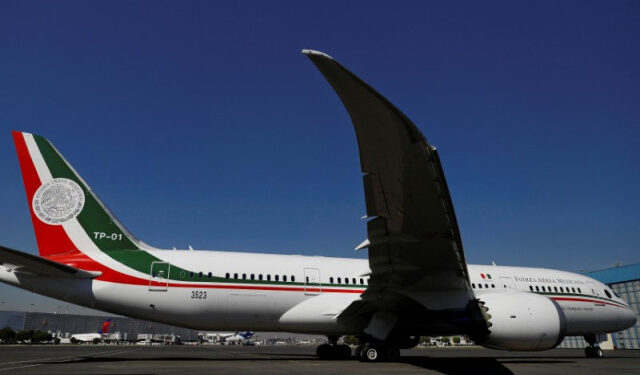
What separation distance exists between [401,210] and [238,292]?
643 cm

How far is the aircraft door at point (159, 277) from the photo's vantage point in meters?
11.9

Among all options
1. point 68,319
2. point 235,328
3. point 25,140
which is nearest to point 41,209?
point 25,140

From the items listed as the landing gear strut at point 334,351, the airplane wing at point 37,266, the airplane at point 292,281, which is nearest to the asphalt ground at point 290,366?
the landing gear strut at point 334,351

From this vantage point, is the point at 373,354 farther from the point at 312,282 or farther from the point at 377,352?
the point at 312,282

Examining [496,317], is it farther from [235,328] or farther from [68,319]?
[68,319]

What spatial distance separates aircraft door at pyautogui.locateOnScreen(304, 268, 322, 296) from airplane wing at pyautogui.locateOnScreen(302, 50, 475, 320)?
4.58ft

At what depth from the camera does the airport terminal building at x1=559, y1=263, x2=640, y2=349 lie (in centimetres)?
3478

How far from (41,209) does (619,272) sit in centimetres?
4303

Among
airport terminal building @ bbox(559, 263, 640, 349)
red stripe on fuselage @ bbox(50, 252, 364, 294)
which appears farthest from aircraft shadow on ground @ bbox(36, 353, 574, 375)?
airport terminal building @ bbox(559, 263, 640, 349)

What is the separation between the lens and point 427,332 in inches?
470

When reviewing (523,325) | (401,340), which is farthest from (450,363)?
A: (523,325)

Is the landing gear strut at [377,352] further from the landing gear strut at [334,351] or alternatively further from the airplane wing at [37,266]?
the airplane wing at [37,266]

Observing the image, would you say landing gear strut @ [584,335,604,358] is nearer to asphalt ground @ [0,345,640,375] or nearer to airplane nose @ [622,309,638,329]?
airplane nose @ [622,309,638,329]

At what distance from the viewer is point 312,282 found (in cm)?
1297
